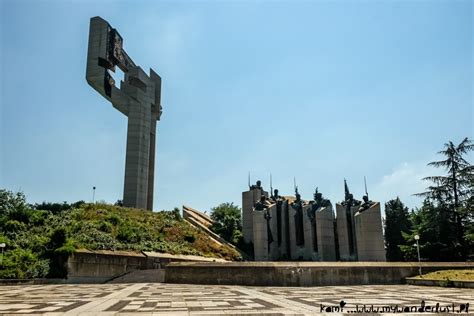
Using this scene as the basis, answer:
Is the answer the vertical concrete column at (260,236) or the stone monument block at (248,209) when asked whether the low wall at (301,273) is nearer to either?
the vertical concrete column at (260,236)

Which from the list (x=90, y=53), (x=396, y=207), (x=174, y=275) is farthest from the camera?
(x=396, y=207)

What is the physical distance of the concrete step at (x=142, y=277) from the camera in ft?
76.7

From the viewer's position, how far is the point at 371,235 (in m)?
30.1

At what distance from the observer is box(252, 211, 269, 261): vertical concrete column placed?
3609cm

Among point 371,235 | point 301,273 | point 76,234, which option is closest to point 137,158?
point 76,234

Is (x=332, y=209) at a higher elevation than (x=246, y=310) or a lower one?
higher

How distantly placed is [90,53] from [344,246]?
36.3 metres

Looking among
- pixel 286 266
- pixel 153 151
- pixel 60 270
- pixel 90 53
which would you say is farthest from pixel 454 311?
pixel 153 151

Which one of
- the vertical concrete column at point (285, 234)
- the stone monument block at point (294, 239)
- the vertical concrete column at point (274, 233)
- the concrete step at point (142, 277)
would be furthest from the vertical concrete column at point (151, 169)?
the concrete step at point (142, 277)

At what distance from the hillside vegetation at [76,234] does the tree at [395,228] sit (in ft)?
65.4

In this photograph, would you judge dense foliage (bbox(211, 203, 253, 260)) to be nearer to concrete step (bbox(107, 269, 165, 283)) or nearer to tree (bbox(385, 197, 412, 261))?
concrete step (bbox(107, 269, 165, 283))

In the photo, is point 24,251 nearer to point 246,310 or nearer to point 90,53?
point 246,310

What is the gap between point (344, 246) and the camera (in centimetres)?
3253

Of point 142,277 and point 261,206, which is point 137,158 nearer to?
point 261,206
